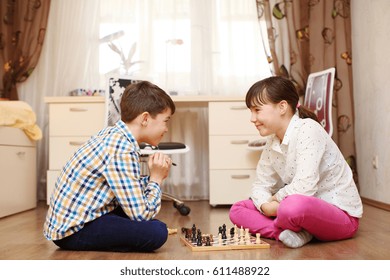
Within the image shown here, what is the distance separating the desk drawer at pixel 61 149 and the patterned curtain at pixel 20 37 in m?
0.72

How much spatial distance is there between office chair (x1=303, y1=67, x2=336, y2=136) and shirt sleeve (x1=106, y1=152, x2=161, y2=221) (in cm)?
175

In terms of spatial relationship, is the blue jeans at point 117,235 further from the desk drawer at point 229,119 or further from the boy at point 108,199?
the desk drawer at point 229,119

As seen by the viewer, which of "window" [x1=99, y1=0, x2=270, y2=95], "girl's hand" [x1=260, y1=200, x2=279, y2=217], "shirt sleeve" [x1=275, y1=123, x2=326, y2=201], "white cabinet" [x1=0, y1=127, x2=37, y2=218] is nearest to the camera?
"shirt sleeve" [x1=275, y1=123, x2=326, y2=201]

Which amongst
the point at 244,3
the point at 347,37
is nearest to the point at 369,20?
the point at 347,37

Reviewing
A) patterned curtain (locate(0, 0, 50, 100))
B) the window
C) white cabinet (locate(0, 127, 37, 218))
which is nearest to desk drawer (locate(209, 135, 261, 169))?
the window

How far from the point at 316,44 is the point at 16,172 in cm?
234

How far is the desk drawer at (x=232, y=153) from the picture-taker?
3.39 metres

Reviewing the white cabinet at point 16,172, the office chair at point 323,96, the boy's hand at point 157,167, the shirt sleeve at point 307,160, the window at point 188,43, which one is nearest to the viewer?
the boy's hand at point 157,167

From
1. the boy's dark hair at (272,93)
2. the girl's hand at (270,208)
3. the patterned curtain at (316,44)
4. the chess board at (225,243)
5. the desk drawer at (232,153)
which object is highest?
the patterned curtain at (316,44)

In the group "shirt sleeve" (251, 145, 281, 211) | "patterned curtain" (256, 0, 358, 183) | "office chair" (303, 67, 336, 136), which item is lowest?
"shirt sleeve" (251, 145, 281, 211)

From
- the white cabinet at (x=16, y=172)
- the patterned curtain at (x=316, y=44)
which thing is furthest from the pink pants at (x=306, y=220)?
the patterned curtain at (x=316, y=44)

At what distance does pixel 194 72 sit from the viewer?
392cm

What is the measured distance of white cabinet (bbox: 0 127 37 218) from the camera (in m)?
2.94

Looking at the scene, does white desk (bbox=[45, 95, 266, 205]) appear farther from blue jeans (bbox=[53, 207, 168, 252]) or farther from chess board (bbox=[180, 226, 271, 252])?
blue jeans (bbox=[53, 207, 168, 252])
